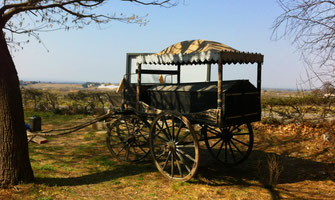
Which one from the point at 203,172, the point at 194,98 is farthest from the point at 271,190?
the point at 194,98

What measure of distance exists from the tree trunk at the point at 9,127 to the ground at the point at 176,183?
10.5 inches

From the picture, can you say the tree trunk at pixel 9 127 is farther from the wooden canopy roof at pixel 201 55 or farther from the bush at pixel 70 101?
the bush at pixel 70 101

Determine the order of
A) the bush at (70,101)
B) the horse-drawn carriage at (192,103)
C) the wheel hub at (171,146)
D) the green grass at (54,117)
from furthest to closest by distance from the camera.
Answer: the bush at (70,101)
the green grass at (54,117)
the wheel hub at (171,146)
the horse-drawn carriage at (192,103)

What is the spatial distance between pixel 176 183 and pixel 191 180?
0.35 meters

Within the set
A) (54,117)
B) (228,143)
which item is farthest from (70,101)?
(228,143)

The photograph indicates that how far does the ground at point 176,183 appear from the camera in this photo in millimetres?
4797

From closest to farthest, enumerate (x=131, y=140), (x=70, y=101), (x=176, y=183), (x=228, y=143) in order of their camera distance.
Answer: (x=176, y=183) < (x=228, y=143) < (x=131, y=140) < (x=70, y=101)

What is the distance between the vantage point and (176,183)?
5293 mm

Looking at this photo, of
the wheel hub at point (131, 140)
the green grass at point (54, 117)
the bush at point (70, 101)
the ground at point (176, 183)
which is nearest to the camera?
the ground at point (176, 183)

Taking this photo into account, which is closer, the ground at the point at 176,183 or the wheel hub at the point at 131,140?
the ground at the point at 176,183

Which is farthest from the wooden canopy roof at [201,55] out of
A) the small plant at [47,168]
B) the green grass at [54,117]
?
the green grass at [54,117]

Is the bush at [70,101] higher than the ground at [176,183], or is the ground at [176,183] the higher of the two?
the bush at [70,101]

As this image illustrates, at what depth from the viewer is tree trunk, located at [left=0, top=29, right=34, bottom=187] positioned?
486 centimetres

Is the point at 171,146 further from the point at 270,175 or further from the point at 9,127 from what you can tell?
the point at 9,127
